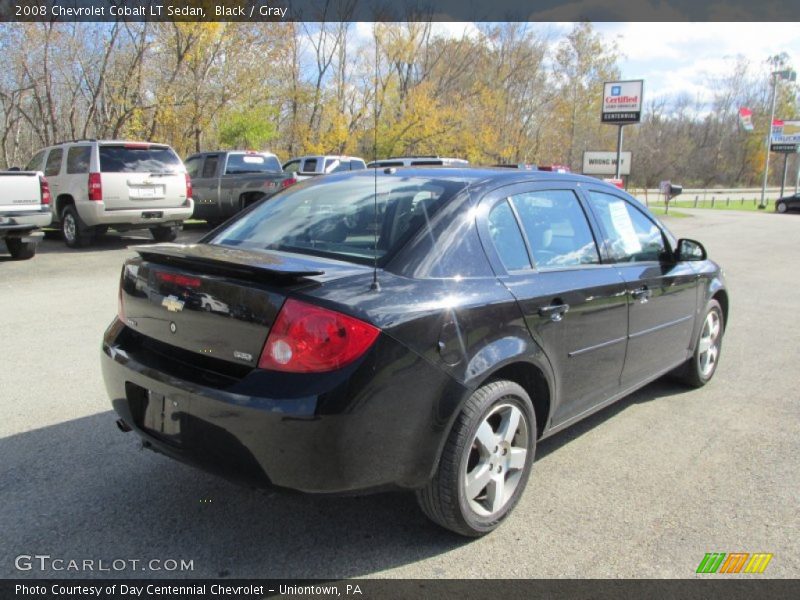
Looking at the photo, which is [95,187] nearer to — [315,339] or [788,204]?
[315,339]

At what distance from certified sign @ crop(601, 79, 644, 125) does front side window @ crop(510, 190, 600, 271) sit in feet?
98.0

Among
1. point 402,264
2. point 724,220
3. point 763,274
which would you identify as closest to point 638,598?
point 402,264

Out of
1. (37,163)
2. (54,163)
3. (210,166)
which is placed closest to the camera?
(54,163)

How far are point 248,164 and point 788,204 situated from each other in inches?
1255

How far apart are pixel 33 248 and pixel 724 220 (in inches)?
1004

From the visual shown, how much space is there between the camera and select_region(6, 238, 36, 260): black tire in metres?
10.9

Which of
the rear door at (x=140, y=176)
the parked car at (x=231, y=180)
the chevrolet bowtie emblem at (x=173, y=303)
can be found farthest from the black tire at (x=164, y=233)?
the chevrolet bowtie emblem at (x=173, y=303)

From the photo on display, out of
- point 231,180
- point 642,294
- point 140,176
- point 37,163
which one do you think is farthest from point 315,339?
point 231,180

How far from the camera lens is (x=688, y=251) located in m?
4.50

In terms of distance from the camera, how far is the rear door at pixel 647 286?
152 inches

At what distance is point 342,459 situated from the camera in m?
2.36

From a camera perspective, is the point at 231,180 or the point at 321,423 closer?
the point at 321,423

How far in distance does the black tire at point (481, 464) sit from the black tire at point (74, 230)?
11.4m

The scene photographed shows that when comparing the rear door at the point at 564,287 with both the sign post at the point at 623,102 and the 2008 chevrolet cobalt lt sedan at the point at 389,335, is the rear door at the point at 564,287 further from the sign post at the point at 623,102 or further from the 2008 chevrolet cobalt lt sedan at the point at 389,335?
the sign post at the point at 623,102
